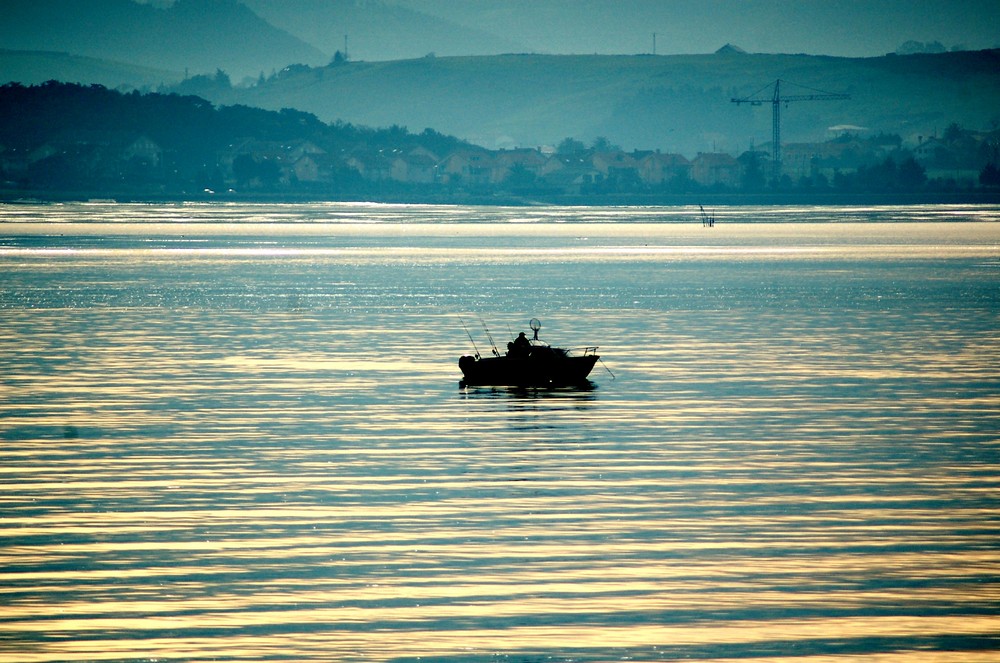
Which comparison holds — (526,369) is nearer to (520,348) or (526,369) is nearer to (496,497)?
(520,348)

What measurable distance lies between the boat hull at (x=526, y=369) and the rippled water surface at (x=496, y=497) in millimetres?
769

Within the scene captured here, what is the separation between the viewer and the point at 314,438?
38.7 m

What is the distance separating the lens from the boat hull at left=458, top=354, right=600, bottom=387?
161 feet

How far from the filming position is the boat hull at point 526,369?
161ft

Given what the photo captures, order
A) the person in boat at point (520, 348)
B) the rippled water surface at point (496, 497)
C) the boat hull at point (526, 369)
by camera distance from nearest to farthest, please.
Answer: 1. the rippled water surface at point (496, 497)
2. the boat hull at point (526, 369)
3. the person in boat at point (520, 348)

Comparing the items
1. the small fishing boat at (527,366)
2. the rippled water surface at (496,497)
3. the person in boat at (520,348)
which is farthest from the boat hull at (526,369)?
the rippled water surface at (496,497)

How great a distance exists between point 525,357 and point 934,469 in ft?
59.1

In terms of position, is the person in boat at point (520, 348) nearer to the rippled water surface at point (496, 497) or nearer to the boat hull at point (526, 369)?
the boat hull at point (526, 369)

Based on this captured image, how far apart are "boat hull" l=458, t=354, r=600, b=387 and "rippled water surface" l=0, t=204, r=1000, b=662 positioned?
77 cm

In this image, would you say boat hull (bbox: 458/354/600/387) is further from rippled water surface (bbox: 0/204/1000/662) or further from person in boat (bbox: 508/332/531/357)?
rippled water surface (bbox: 0/204/1000/662)

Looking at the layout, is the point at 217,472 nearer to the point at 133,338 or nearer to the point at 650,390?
the point at 650,390

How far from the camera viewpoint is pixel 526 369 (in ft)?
163

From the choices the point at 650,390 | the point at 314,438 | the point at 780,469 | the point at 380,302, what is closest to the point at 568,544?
the point at 780,469

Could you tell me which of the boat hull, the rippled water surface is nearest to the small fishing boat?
the boat hull
